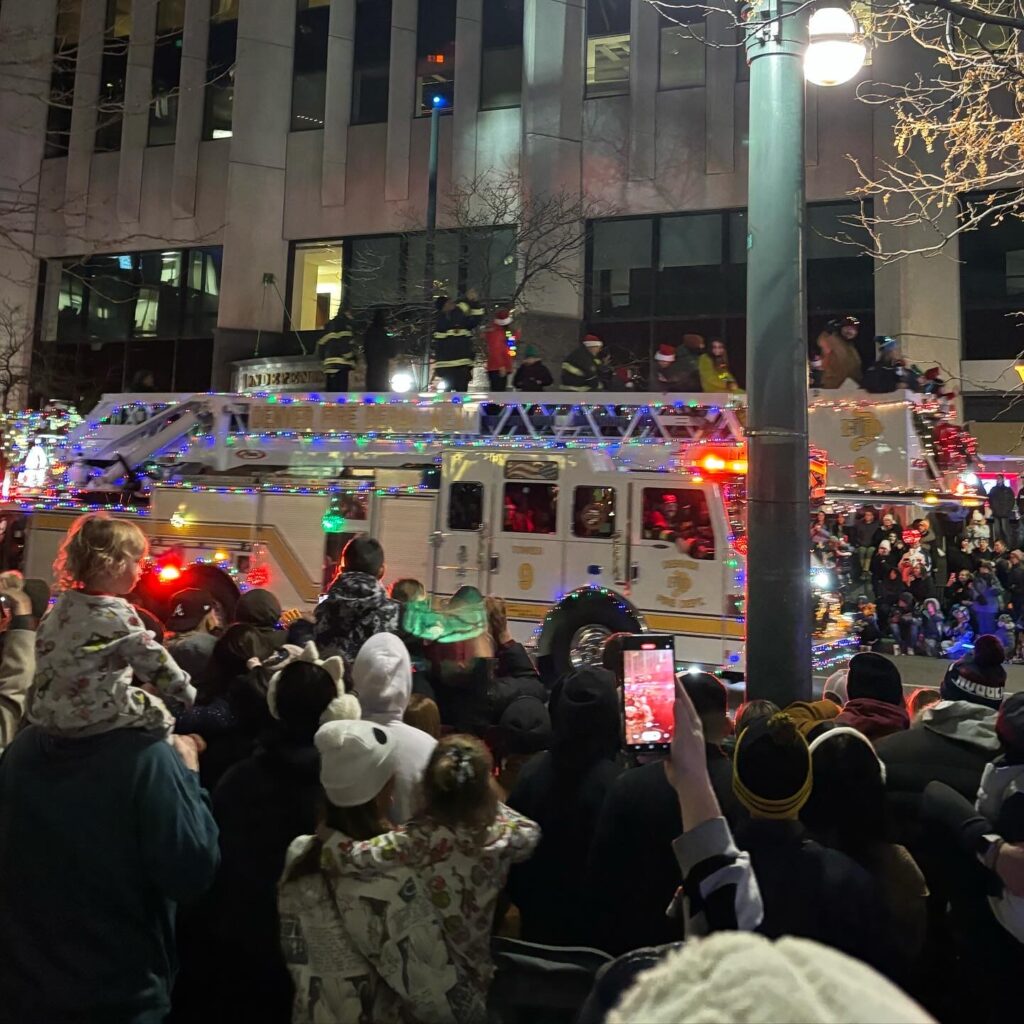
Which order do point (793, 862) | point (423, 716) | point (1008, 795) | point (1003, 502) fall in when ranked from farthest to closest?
point (1003, 502), point (423, 716), point (1008, 795), point (793, 862)

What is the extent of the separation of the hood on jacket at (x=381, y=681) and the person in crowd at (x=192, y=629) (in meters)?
1.50

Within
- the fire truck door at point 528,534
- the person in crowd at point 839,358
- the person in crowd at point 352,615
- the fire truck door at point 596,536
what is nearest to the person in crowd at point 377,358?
the fire truck door at point 528,534

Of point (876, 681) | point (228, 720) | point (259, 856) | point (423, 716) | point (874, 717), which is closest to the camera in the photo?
point (259, 856)

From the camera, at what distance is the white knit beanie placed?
2.83 ft

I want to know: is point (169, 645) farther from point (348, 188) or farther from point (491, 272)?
point (348, 188)

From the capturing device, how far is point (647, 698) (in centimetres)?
313

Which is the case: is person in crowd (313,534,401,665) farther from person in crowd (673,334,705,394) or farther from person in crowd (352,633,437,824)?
person in crowd (673,334,705,394)

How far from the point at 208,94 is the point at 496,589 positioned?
2109 centimetres

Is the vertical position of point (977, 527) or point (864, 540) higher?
point (977, 527)

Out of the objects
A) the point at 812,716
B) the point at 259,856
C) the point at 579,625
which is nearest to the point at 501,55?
the point at 579,625

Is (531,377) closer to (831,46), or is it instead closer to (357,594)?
(831,46)

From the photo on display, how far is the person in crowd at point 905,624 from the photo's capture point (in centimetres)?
1338

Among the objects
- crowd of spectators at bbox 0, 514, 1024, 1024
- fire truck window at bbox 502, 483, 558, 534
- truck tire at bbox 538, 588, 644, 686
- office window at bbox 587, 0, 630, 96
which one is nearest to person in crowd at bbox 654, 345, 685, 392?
fire truck window at bbox 502, 483, 558, 534

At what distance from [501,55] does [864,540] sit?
1506 centimetres
